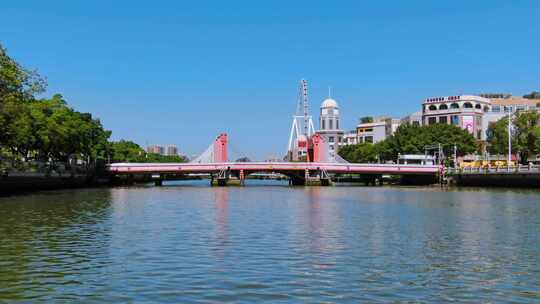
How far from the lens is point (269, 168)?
467 feet

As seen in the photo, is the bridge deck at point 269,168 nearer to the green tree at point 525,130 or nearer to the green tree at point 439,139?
the green tree at point 525,130

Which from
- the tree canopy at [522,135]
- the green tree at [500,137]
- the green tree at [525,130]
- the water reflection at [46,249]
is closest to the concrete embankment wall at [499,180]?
the tree canopy at [522,135]

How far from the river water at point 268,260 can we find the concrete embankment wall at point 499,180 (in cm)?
7414

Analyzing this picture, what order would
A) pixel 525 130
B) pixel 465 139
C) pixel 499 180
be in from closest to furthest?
pixel 499 180
pixel 525 130
pixel 465 139

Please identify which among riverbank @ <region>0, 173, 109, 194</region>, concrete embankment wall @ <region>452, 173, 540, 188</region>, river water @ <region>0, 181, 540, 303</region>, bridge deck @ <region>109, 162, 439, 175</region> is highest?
bridge deck @ <region>109, 162, 439, 175</region>

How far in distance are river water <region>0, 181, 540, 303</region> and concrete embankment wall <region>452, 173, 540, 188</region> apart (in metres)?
74.1

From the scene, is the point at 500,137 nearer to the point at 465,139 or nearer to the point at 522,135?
the point at 522,135

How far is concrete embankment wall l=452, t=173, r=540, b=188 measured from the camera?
116 m

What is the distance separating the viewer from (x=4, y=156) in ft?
301

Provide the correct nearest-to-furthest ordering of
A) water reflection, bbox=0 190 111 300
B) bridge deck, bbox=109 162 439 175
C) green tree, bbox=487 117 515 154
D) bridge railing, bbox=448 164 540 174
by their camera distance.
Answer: water reflection, bbox=0 190 111 300
bridge railing, bbox=448 164 540 174
bridge deck, bbox=109 162 439 175
green tree, bbox=487 117 515 154

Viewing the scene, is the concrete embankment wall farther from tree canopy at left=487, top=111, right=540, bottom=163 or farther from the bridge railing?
tree canopy at left=487, top=111, right=540, bottom=163

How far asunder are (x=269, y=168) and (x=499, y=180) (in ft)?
152

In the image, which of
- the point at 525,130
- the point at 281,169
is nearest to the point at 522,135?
the point at 525,130

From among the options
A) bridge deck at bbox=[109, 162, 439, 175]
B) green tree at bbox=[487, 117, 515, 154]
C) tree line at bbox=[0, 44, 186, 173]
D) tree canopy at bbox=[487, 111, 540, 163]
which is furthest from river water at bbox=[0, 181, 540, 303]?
green tree at bbox=[487, 117, 515, 154]
